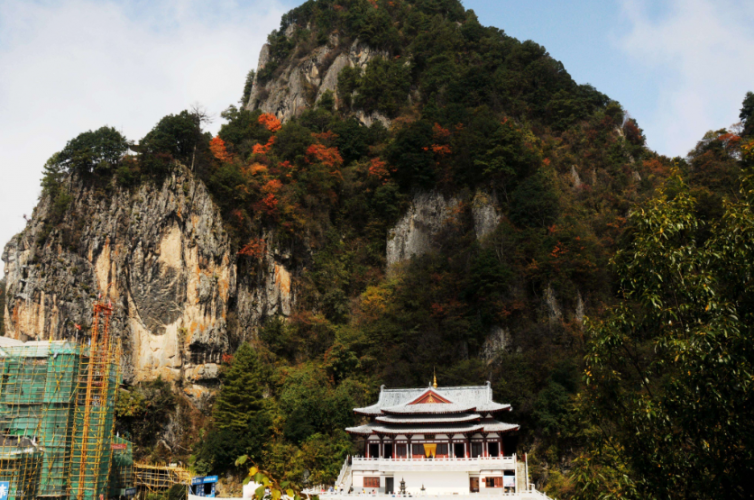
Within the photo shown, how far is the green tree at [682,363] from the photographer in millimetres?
7465

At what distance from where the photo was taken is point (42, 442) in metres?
29.2

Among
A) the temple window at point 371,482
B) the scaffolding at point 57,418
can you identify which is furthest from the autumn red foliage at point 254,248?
the temple window at point 371,482

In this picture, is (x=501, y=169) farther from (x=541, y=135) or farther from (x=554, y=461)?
(x=554, y=461)

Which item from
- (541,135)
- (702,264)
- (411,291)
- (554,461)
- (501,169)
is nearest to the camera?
(702,264)

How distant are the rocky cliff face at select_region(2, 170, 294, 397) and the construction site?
557cm

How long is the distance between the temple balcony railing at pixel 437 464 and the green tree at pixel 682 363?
2065cm

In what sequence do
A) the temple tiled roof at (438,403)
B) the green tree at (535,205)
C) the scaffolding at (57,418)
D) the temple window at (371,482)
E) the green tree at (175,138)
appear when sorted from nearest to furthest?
the scaffolding at (57,418) → the temple window at (371,482) → the temple tiled roof at (438,403) → the green tree at (535,205) → the green tree at (175,138)

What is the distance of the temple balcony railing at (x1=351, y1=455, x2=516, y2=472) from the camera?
28859 mm

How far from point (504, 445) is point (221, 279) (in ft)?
67.2

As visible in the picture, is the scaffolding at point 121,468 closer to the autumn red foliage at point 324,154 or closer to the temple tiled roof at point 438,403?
the temple tiled roof at point 438,403

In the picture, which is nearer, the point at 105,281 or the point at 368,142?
the point at 105,281

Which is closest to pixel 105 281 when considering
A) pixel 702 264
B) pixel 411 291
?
pixel 411 291

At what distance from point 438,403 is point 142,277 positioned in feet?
66.8

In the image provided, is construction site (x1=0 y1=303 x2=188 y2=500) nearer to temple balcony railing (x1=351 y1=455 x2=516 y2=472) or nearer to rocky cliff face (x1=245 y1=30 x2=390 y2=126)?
temple balcony railing (x1=351 y1=455 x2=516 y2=472)
